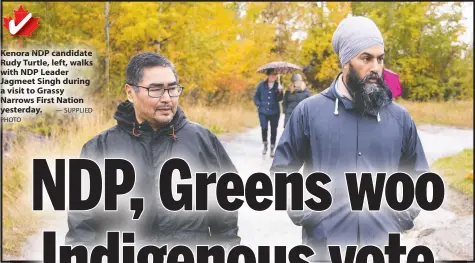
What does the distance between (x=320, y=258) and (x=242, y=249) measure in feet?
1.28

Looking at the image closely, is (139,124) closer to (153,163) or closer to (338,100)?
(153,163)

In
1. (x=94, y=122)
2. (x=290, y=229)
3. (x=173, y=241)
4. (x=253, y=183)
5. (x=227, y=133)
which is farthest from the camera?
(x=227, y=133)

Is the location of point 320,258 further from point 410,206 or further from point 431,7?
point 431,7

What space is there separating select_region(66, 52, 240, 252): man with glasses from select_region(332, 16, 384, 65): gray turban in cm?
79

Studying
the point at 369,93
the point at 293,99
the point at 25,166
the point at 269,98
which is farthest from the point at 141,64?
the point at 269,98

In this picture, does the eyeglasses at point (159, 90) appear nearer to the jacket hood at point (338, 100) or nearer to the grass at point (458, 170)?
the jacket hood at point (338, 100)

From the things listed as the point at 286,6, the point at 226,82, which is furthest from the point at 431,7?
the point at 226,82

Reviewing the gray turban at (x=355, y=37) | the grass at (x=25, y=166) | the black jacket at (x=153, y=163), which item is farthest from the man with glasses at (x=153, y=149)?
the grass at (x=25, y=166)

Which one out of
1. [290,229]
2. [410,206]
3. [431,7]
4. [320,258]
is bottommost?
[290,229]

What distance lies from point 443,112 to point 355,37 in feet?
75.2

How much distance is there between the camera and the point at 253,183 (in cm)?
317

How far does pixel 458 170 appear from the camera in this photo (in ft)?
30.3

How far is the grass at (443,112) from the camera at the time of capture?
22183mm

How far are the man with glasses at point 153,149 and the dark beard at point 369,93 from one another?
0.72 metres
